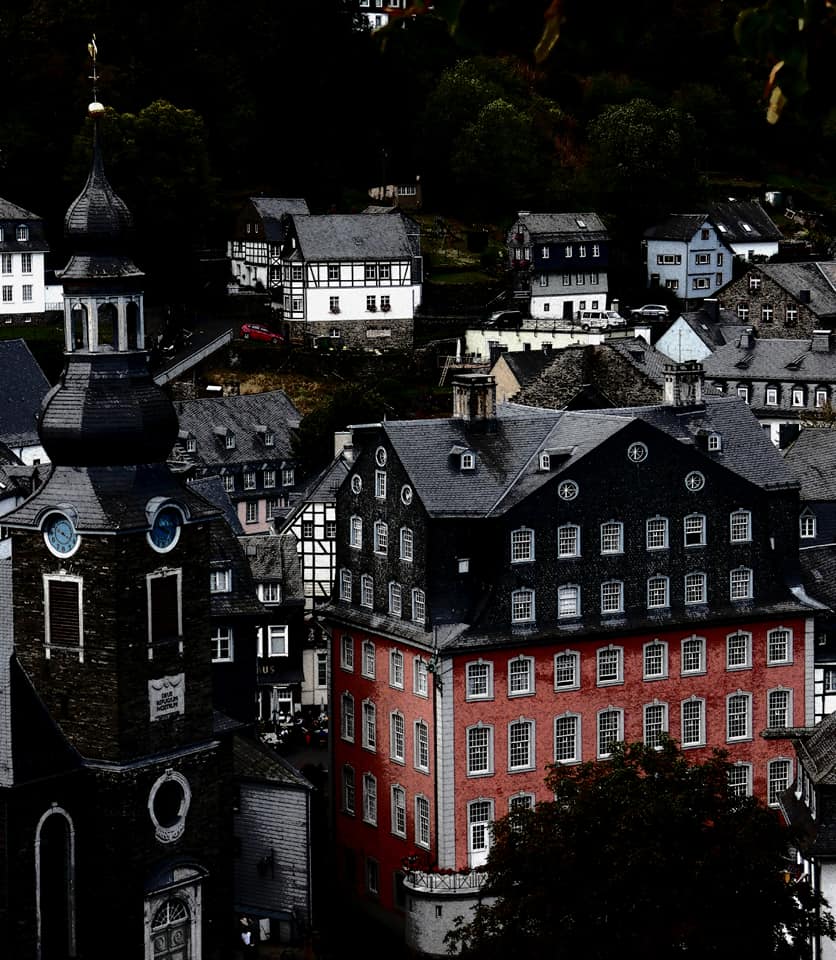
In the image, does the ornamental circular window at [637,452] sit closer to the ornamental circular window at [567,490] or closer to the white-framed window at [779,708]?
the ornamental circular window at [567,490]

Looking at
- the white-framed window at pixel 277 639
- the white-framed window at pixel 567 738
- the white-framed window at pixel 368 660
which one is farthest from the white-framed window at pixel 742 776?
the white-framed window at pixel 277 639

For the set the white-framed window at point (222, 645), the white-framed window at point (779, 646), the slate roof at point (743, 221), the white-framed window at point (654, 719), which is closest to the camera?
the white-framed window at point (222, 645)

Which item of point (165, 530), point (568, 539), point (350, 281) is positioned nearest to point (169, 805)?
point (165, 530)

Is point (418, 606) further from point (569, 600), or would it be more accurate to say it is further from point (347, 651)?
point (569, 600)

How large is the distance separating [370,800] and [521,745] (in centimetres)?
513

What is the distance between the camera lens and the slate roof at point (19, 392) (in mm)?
106250

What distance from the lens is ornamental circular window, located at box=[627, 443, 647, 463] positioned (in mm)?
69312

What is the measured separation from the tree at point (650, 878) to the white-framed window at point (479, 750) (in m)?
11.9

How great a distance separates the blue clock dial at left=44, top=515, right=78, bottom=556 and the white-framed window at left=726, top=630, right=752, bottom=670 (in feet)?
79.4

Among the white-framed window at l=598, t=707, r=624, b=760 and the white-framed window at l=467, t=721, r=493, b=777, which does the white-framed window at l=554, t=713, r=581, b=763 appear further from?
the white-framed window at l=467, t=721, r=493, b=777

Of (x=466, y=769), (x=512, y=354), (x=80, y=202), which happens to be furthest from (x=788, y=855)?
(x=512, y=354)

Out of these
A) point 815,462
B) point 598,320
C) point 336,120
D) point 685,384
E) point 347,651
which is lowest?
point 347,651

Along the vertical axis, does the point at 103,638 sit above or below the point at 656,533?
below

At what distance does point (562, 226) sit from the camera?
141250 mm
